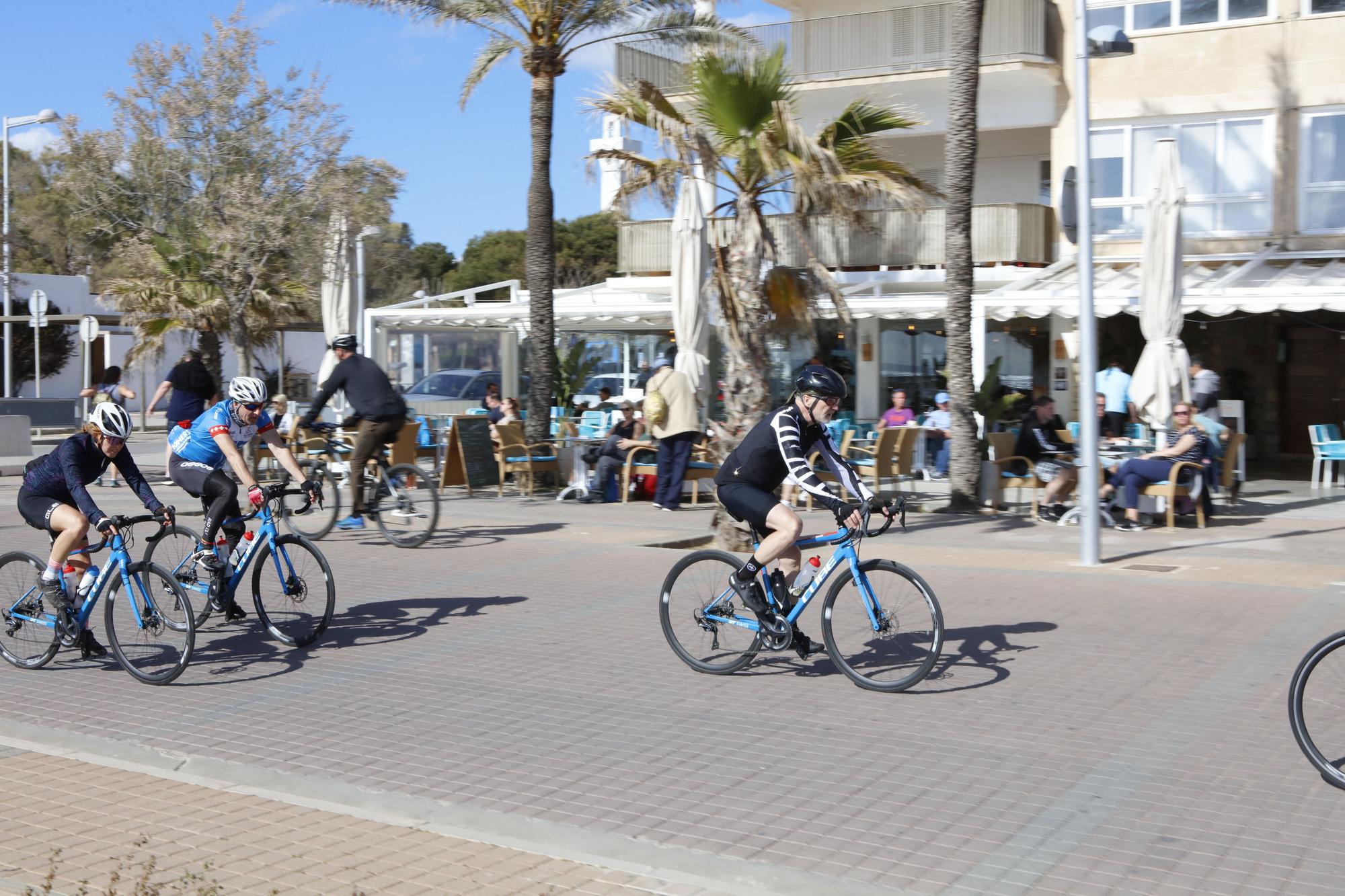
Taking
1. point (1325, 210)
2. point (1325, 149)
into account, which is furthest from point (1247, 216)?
point (1325, 149)

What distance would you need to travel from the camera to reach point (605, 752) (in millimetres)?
6023

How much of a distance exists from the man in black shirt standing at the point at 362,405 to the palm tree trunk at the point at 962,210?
622 centimetres

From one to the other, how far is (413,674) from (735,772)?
8.44 ft

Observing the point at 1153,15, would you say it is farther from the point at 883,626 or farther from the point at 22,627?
the point at 22,627

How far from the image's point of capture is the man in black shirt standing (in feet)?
40.7

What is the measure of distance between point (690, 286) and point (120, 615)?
36.3ft

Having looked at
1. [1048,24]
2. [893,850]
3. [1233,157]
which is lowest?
[893,850]

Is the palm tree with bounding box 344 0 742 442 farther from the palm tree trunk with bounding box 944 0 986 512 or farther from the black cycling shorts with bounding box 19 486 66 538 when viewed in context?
the black cycling shorts with bounding box 19 486 66 538

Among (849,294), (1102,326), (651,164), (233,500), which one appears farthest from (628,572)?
(1102,326)

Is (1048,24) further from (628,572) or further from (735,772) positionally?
(735,772)

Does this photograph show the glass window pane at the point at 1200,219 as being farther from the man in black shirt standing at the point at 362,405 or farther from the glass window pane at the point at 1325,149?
the man in black shirt standing at the point at 362,405

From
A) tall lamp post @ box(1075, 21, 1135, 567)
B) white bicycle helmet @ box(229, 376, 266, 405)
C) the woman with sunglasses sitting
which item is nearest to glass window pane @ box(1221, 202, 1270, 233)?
tall lamp post @ box(1075, 21, 1135, 567)

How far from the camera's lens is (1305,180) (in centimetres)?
2150

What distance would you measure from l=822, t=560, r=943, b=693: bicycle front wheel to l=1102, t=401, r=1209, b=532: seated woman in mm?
7563
